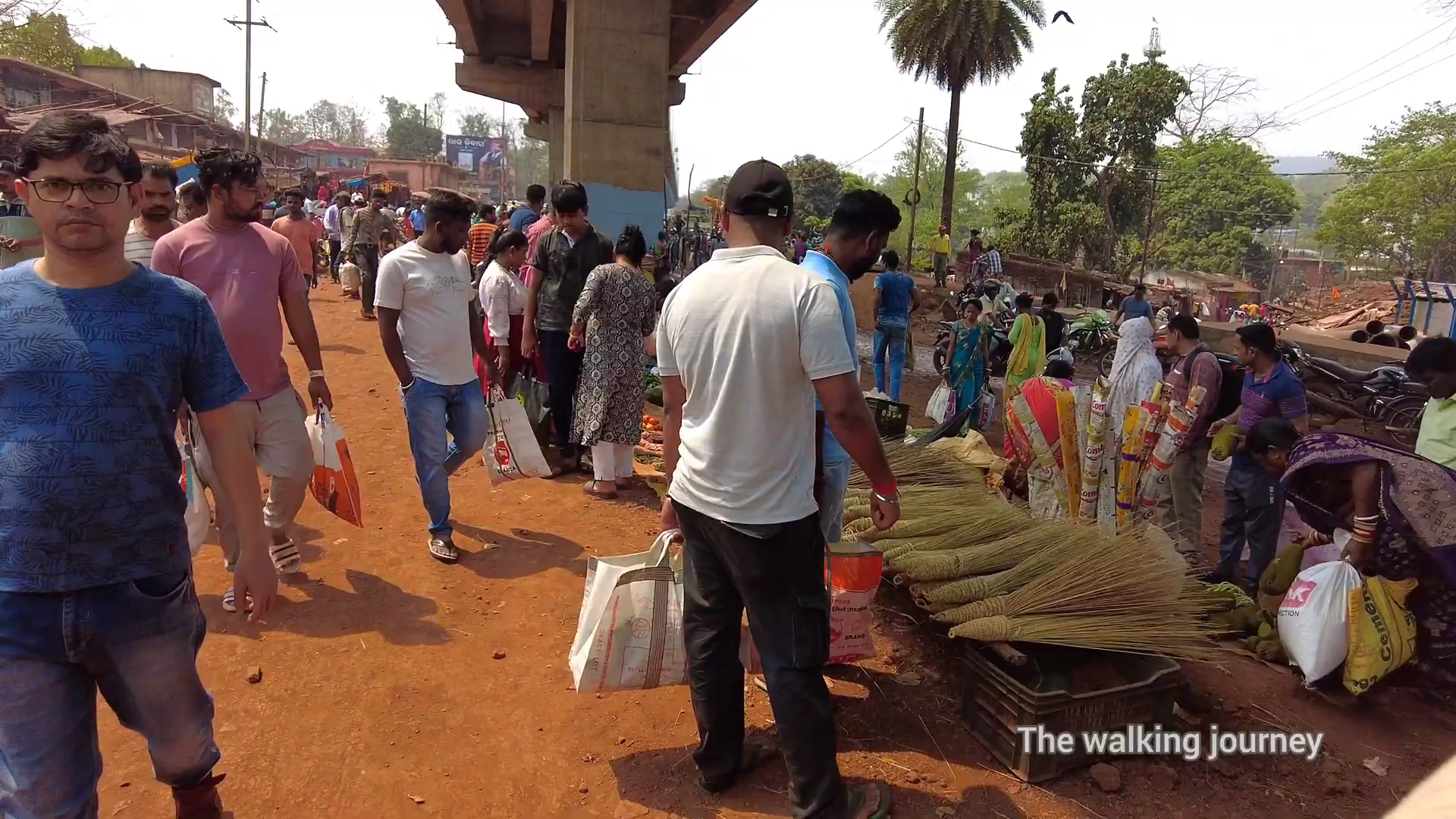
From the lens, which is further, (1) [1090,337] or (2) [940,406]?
(1) [1090,337]

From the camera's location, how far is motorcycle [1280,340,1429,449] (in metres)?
10.6

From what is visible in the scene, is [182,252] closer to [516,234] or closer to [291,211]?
[516,234]

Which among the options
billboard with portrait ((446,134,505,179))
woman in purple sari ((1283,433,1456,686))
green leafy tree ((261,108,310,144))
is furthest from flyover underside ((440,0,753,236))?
green leafy tree ((261,108,310,144))

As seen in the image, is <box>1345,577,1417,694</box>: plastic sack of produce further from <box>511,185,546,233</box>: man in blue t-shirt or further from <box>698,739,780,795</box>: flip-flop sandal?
<box>511,185,546,233</box>: man in blue t-shirt

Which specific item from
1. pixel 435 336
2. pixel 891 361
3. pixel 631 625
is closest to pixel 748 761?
pixel 631 625

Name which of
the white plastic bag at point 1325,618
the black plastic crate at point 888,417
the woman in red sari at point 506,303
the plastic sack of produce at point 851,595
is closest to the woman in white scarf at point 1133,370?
the white plastic bag at point 1325,618

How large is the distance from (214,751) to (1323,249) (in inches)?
2326

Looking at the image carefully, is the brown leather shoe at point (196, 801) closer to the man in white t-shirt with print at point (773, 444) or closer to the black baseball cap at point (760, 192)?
the man in white t-shirt with print at point (773, 444)

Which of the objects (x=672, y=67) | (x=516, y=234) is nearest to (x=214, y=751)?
(x=516, y=234)

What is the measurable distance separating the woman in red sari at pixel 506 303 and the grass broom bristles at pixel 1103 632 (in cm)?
363

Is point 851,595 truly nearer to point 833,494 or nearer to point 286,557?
point 833,494

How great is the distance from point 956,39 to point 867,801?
92.2 ft

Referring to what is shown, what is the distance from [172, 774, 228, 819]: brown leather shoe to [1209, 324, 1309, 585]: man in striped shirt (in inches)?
194

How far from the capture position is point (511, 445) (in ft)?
14.4
